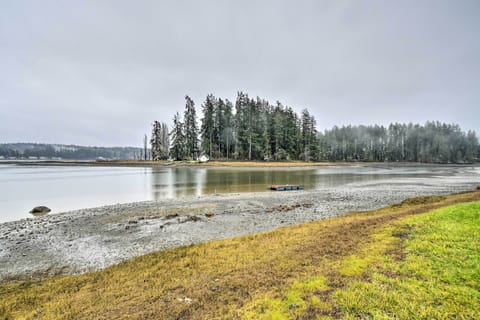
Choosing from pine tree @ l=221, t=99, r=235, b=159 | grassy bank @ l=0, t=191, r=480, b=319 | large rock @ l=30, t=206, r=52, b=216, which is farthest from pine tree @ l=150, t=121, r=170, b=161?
grassy bank @ l=0, t=191, r=480, b=319

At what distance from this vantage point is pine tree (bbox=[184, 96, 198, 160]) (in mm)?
67812

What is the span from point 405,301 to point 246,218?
25.7ft

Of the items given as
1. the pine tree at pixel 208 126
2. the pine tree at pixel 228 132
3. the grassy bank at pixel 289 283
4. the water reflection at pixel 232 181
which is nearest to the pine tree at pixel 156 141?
the pine tree at pixel 208 126

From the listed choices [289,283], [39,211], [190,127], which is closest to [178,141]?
[190,127]

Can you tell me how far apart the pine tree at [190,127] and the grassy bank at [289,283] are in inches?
2491

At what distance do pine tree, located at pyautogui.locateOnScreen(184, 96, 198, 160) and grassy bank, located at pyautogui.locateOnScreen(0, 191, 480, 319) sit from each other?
63281 mm

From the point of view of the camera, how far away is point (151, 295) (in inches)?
161

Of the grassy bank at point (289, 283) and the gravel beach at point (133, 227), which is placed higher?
the grassy bank at point (289, 283)

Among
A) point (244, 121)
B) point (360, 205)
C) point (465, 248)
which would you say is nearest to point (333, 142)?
point (244, 121)

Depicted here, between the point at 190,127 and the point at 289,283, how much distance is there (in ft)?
220

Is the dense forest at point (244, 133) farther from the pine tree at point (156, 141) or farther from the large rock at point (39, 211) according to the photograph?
the large rock at point (39, 211)

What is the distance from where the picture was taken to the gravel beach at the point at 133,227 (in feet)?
22.1

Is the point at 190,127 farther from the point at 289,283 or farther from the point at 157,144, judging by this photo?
the point at 289,283

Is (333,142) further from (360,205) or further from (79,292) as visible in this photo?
(79,292)
